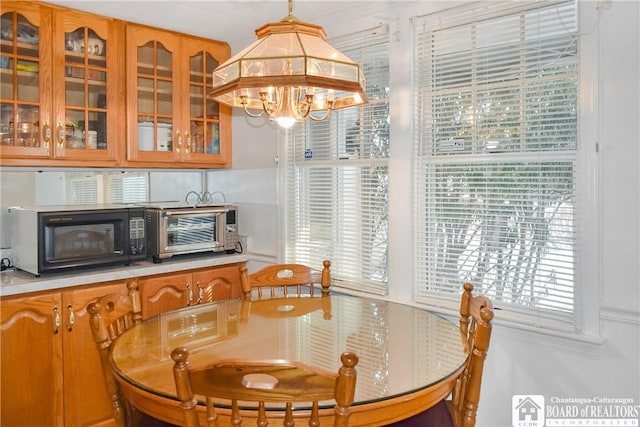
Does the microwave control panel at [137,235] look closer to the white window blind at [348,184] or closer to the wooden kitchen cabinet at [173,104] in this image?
the wooden kitchen cabinet at [173,104]

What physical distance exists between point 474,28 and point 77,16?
216cm

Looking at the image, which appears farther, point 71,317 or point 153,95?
point 153,95

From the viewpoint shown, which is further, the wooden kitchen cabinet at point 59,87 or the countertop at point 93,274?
the wooden kitchen cabinet at point 59,87

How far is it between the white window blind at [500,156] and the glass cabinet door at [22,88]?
2.01m

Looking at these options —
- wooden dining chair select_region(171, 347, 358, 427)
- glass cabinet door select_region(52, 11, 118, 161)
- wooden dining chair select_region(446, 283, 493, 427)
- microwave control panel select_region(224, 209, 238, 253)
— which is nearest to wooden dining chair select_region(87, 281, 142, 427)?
wooden dining chair select_region(171, 347, 358, 427)

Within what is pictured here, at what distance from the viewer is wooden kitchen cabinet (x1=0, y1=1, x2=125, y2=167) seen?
2.57 meters

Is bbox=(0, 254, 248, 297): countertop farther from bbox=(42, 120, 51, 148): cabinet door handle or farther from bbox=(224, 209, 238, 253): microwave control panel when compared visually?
bbox=(42, 120, 51, 148): cabinet door handle

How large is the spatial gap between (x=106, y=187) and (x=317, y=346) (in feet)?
6.78

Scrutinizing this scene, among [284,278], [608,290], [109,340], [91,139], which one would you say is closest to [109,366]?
[109,340]

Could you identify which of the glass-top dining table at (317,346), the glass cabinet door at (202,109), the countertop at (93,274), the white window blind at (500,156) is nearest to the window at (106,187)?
the glass cabinet door at (202,109)

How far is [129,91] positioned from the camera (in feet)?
9.83

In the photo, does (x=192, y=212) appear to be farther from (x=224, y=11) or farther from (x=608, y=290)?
(x=608, y=290)

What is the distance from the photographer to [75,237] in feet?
8.68

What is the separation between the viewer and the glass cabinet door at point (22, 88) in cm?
255
